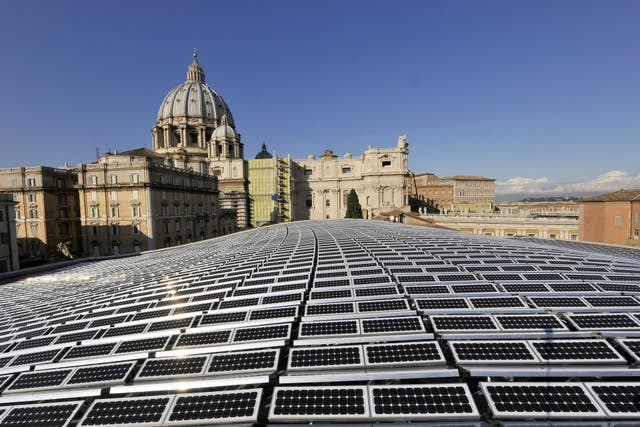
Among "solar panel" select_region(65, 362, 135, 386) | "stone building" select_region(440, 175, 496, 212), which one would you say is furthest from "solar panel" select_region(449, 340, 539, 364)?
"stone building" select_region(440, 175, 496, 212)

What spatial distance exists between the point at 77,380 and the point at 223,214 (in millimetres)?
57051

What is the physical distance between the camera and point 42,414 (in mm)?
4449

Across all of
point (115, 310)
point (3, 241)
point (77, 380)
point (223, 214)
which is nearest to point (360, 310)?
point (77, 380)

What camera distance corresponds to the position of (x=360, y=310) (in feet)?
22.3

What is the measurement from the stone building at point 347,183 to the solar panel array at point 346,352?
67726mm

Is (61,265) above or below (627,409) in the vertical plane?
below

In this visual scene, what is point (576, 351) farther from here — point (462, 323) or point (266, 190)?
point (266, 190)

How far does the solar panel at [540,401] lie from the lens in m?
3.73

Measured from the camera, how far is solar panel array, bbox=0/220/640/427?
4055 millimetres

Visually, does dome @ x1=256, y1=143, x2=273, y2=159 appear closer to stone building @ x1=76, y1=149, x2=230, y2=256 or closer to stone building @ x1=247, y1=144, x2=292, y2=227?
stone building @ x1=247, y1=144, x2=292, y2=227

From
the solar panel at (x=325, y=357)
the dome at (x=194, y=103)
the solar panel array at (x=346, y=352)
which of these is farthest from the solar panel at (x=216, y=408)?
the dome at (x=194, y=103)

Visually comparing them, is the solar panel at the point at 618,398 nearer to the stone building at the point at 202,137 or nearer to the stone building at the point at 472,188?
the stone building at the point at 202,137

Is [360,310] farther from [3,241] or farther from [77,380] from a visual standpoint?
[3,241]

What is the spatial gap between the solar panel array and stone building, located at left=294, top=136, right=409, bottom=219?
2666 inches
